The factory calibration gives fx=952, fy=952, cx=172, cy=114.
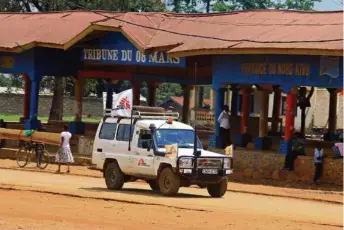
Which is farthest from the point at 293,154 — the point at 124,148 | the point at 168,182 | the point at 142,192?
the point at 168,182

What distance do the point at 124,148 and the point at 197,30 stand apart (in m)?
9.37

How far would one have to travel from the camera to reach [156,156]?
2197 centimetres

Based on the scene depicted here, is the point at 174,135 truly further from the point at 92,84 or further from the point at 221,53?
the point at 92,84

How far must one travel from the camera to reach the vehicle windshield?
22.0 metres

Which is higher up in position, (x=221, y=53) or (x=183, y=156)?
(x=221, y=53)

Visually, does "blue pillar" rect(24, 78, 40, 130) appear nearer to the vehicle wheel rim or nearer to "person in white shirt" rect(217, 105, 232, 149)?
"person in white shirt" rect(217, 105, 232, 149)

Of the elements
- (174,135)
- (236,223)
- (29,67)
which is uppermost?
(29,67)

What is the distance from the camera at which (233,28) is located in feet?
99.7

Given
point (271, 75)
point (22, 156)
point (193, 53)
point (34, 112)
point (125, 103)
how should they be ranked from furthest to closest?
point (34, 112), point (22, 156), point (193, 53), point (271, 75), point (125, 103)

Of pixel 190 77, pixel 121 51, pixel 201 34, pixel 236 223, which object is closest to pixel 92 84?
pixel 190 77

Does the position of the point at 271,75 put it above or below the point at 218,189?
above

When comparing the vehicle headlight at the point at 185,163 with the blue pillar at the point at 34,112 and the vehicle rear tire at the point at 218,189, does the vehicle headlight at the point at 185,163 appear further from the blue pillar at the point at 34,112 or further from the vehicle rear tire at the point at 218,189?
the blue pillar at the point at 34,112

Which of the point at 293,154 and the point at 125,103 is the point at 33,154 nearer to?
the point at 125,103

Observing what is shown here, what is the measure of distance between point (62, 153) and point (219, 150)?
16.6 ft
